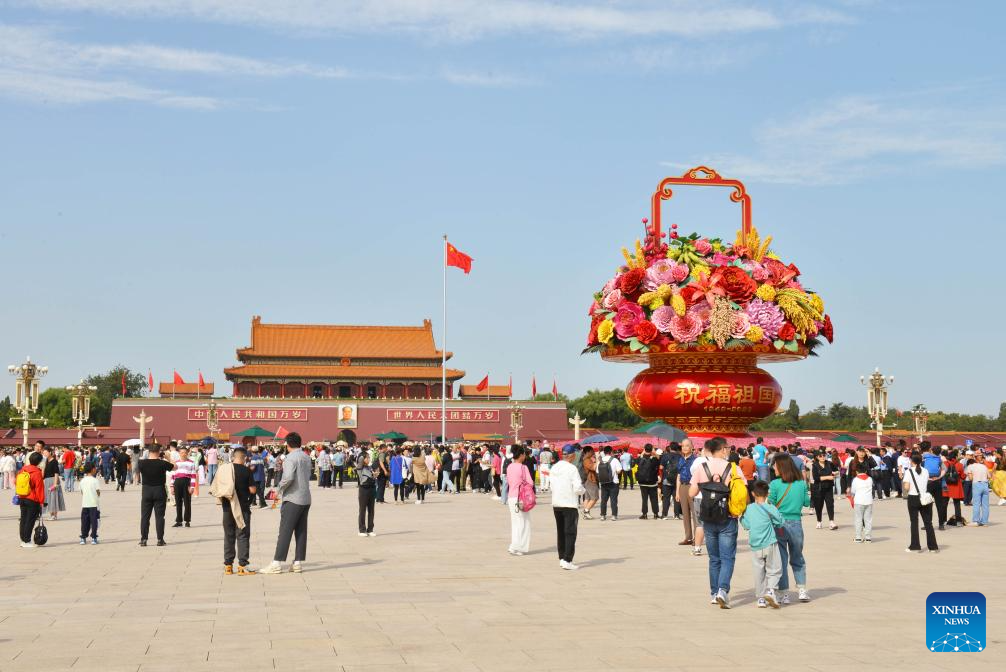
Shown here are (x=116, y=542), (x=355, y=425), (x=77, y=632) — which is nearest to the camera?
(x=77, y=632)

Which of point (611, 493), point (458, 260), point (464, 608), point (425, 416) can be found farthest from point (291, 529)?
point (425, 416)

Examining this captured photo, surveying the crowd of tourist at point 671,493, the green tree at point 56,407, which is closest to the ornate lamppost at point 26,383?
the crowd of tourist at point 671,493

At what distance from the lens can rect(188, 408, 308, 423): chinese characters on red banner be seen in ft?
208

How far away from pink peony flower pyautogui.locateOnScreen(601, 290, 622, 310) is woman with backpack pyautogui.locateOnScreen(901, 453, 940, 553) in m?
16.4

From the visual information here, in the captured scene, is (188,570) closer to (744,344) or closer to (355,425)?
(744,344)

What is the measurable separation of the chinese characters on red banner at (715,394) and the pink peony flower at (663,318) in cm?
146

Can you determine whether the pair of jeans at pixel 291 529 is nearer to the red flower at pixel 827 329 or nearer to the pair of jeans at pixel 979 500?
the pair of jeans at pixel 979 500

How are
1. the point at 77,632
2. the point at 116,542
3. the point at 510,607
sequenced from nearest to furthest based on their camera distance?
the point at 77,632 < the point at 510,607 < the point at 116,542

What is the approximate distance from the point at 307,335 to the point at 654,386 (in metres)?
43.9

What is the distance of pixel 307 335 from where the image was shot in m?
70.0

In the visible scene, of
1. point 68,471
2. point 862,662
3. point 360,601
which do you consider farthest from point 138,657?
point 68,471

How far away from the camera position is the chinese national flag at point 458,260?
41.4 metres

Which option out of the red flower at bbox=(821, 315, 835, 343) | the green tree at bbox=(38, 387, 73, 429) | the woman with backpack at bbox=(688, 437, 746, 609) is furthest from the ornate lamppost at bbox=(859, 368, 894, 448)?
the green tree at bbox=(38, 387, 73, 429)

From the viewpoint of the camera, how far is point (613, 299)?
2955cm
